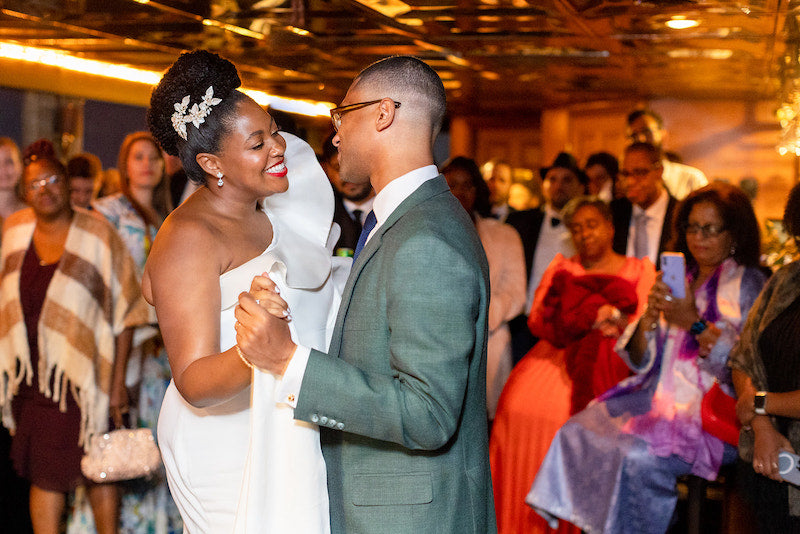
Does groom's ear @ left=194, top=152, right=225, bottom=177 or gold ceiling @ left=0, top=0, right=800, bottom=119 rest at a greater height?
gold ceiling @ left=0, top=0, right=800, bottom=119

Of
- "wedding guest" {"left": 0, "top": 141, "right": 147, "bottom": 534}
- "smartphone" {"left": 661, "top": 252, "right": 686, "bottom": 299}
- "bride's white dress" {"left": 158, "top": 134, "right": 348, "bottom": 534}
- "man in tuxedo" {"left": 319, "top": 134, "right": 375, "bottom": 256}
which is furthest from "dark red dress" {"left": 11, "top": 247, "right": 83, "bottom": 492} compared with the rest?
"smartphone" {"left": 661, "top": 252, "right": 686, "bottom": 299}

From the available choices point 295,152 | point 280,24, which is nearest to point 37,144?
point 280,24

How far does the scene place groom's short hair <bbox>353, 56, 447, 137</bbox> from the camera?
1860mm

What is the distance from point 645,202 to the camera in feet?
16.0

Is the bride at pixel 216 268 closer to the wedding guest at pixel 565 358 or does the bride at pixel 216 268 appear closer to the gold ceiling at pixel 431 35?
the gold ceiling at pixel 431 35

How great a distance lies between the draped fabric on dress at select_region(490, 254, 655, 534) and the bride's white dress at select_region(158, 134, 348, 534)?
6.16 ft

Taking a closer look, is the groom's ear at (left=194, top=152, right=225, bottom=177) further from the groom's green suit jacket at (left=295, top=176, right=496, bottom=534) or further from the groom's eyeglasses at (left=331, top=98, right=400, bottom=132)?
the groom's green suit jacket at (left=295, top=176, right=496, bottom=534)

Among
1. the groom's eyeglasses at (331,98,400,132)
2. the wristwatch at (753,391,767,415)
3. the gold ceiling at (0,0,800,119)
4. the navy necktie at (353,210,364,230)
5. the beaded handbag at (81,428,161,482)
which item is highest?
the gold ceiling at (0,0,800,119)

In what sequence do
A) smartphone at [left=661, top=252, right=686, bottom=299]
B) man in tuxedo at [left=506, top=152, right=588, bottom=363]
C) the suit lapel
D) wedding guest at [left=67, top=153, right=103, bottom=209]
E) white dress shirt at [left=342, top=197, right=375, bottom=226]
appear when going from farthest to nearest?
wedding guest at [left=67, top=153, right=103, bottom=209] < man in tuxedo at [left=506, top=152, right=588, bottom=363] < white dress shirt at [left=342, top=197, right=375, bottom=226] < smartphone at [left=661, top=252, right=686, bottom=299] < the suit lapel

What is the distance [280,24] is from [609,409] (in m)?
2.39

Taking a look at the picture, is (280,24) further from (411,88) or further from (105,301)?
(411,88)

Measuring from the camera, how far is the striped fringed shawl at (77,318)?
385 cm

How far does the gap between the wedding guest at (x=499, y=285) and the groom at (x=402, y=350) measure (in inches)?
116

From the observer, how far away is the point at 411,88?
6.11ft
